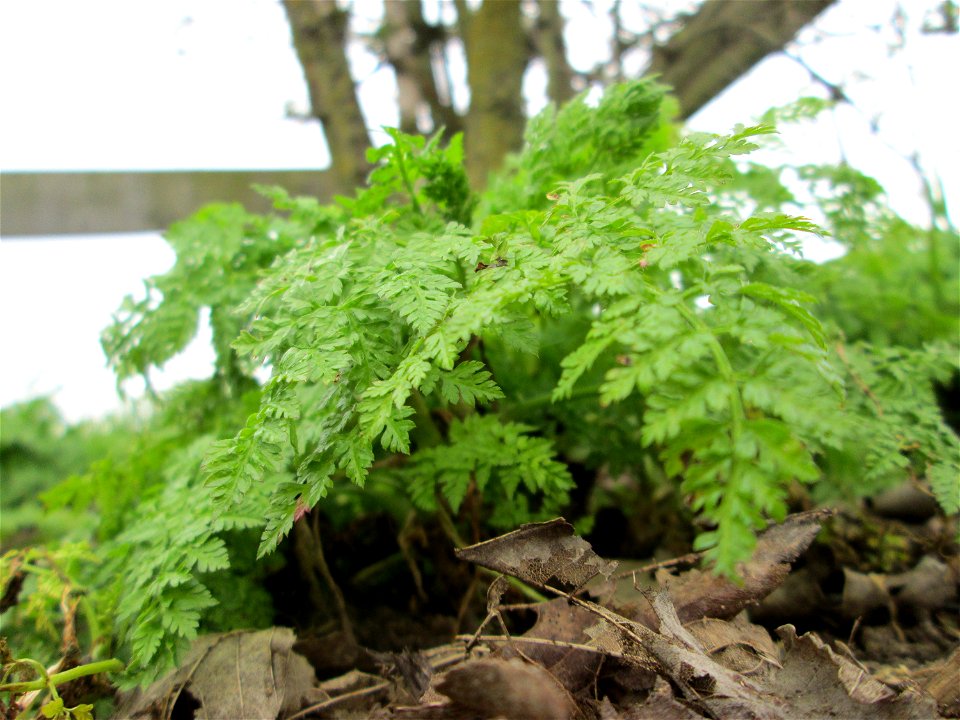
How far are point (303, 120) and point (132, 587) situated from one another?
241 cm

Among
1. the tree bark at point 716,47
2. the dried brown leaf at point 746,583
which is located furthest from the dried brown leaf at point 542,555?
the tree bark at point 716,47

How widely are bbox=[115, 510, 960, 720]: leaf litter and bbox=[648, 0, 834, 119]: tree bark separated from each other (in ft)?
6.40

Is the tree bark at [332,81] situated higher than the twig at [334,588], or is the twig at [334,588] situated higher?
the tree bark at [332,81]

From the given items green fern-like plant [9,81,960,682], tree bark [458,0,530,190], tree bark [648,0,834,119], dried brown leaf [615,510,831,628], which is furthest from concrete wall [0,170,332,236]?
dried brown leaf [615,510,831,628]

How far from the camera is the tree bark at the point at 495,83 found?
90.0 inches

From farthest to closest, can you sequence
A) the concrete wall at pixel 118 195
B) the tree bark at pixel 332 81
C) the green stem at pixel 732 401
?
the concrete wall at pixel 118 195, the tree bark at pixel 332 81, the green stem at pixel 732 401

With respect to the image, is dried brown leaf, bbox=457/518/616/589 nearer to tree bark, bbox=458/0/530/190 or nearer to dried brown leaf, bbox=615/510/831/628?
dried brown leaf, bbox=615/510/831/628

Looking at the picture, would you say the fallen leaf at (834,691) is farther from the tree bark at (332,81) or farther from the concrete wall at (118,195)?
the concrete wall at (118,195)

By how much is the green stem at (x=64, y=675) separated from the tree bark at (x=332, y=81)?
151 cm

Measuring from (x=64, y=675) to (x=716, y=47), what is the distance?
265 centimetres

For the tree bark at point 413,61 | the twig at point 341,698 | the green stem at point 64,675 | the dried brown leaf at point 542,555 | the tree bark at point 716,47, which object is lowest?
the twig at point 341,698

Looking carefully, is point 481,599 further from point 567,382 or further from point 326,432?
point 567,382

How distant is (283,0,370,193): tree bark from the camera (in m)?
2.09

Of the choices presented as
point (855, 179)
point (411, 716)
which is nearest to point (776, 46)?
point (855, 179)
